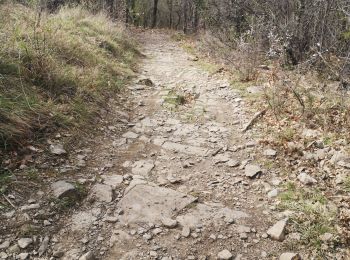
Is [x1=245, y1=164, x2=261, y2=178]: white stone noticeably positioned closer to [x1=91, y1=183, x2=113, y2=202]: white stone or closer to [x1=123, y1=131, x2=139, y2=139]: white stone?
[x1=91, y1=183, x2=113, y2=202]: white stone

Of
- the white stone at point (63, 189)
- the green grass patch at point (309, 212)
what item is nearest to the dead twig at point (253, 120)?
the green grass patch at point (309, 212)

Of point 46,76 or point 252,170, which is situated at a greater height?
point 46,76

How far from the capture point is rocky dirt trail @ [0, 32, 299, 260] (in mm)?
2748

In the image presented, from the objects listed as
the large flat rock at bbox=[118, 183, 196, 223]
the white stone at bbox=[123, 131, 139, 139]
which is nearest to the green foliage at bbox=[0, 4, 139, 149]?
the white stone at bbox=[123, 131, 139, 139]

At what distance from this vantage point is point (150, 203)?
325 centimetres

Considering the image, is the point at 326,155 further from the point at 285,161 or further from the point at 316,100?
the point at 316,100

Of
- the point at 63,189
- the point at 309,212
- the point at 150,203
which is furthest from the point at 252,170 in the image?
the point at 63,189

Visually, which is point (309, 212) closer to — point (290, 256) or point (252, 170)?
point (290, 256)

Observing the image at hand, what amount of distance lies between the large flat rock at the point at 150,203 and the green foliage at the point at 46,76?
1.31 metres

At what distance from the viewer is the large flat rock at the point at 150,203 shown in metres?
3.06

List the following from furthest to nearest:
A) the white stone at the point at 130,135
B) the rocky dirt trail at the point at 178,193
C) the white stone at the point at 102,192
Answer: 1. the white stone at the point at 130,135
2. the white stone at the point at 102,192
3. the rocky dirt trail at the point at 178,193

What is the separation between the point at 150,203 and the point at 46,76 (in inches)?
99.2

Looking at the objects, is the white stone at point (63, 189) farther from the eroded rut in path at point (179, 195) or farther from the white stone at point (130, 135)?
the white stone at point (130, 135)

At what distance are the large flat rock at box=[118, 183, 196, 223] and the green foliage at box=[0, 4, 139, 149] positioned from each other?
1309 mm
